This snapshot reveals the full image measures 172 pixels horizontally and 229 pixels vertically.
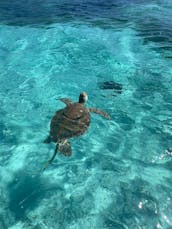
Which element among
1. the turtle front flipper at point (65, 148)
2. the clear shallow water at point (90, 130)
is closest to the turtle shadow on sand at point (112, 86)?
the clear shallow water at point (90, 130)

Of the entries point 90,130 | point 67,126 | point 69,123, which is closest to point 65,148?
point 67,126

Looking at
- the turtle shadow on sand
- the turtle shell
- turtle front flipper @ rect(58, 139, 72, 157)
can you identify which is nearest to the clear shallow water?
the turtle shadow on sand

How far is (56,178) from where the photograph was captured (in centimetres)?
856

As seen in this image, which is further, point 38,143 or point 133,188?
point 38,143

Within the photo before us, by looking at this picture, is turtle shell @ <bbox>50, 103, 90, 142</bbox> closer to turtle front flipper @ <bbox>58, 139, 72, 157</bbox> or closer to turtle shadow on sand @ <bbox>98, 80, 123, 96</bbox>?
turtle front flipper @ <bbox>58, 139, 72, 157</bbox>

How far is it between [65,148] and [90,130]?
2.21 m

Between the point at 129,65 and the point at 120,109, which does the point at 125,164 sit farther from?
the point at 129,65

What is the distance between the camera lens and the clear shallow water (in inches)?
300

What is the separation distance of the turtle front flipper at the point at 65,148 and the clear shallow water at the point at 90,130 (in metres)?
0.87

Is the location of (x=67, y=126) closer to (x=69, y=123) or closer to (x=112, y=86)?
(x=69, y=123)

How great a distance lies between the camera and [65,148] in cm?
819

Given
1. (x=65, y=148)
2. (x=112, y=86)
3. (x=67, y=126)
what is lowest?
(x=112, y=86)

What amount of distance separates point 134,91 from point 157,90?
977mm

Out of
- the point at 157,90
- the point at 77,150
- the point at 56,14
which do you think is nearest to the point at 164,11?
the point at 56,14
